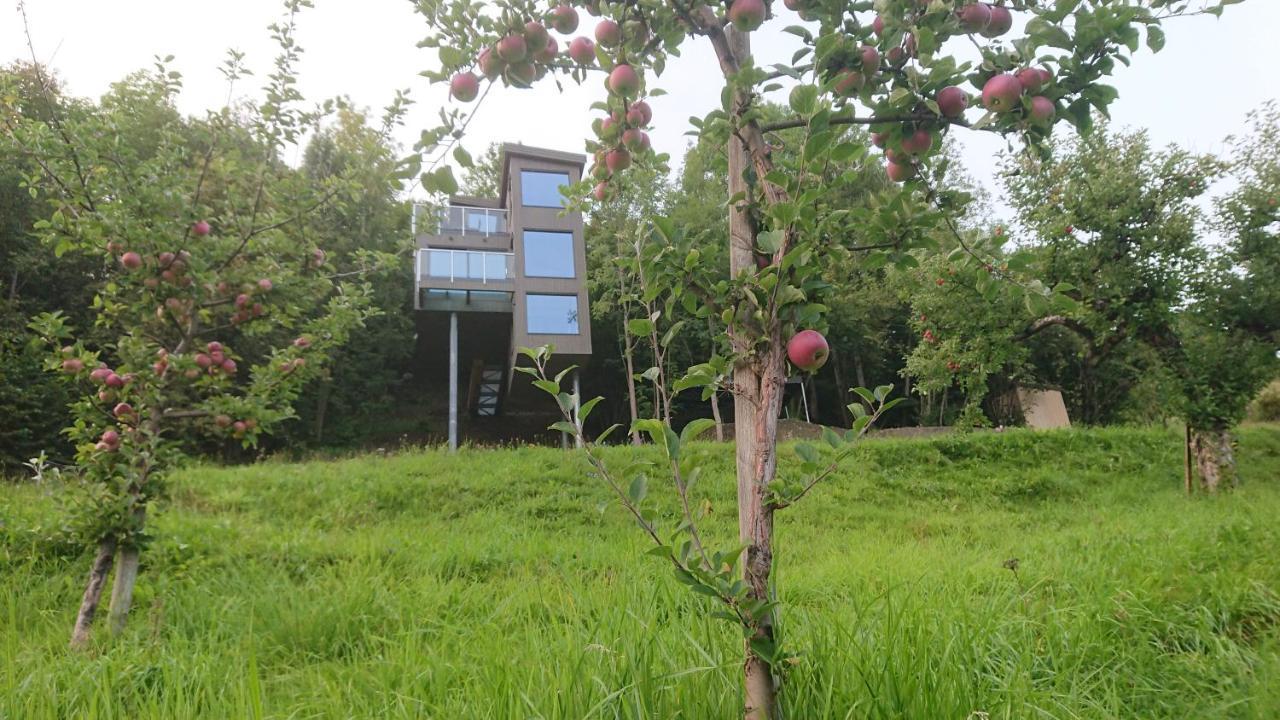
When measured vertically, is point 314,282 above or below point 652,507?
above

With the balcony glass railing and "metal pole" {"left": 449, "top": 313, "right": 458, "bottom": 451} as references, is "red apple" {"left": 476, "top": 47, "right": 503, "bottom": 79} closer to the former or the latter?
"metal pole" {"left": 449, "top": 313, "right": 458, "bottom": 451}

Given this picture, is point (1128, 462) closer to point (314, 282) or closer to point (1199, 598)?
point (1199, 598)

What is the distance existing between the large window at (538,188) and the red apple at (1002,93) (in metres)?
16.5

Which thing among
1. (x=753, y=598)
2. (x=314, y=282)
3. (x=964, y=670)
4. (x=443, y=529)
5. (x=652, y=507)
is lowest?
(x=443, y=529)

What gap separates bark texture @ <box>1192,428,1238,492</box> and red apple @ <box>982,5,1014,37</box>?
9.32 metres

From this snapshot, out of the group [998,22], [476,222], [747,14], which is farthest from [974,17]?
[476,222]

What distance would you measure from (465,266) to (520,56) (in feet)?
51.9

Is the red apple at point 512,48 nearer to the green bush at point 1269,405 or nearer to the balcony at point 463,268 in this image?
the balcony at point 463,268

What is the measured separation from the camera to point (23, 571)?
13.2 ft

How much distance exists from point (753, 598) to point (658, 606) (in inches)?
44.8

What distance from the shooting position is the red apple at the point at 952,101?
4.09 feet

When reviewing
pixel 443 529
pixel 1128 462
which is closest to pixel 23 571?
pixel 443 529

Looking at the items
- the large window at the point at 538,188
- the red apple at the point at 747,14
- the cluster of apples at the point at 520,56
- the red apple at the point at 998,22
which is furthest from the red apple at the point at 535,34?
the large window at the point at 538,188

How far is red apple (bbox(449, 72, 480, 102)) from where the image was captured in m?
1.25
